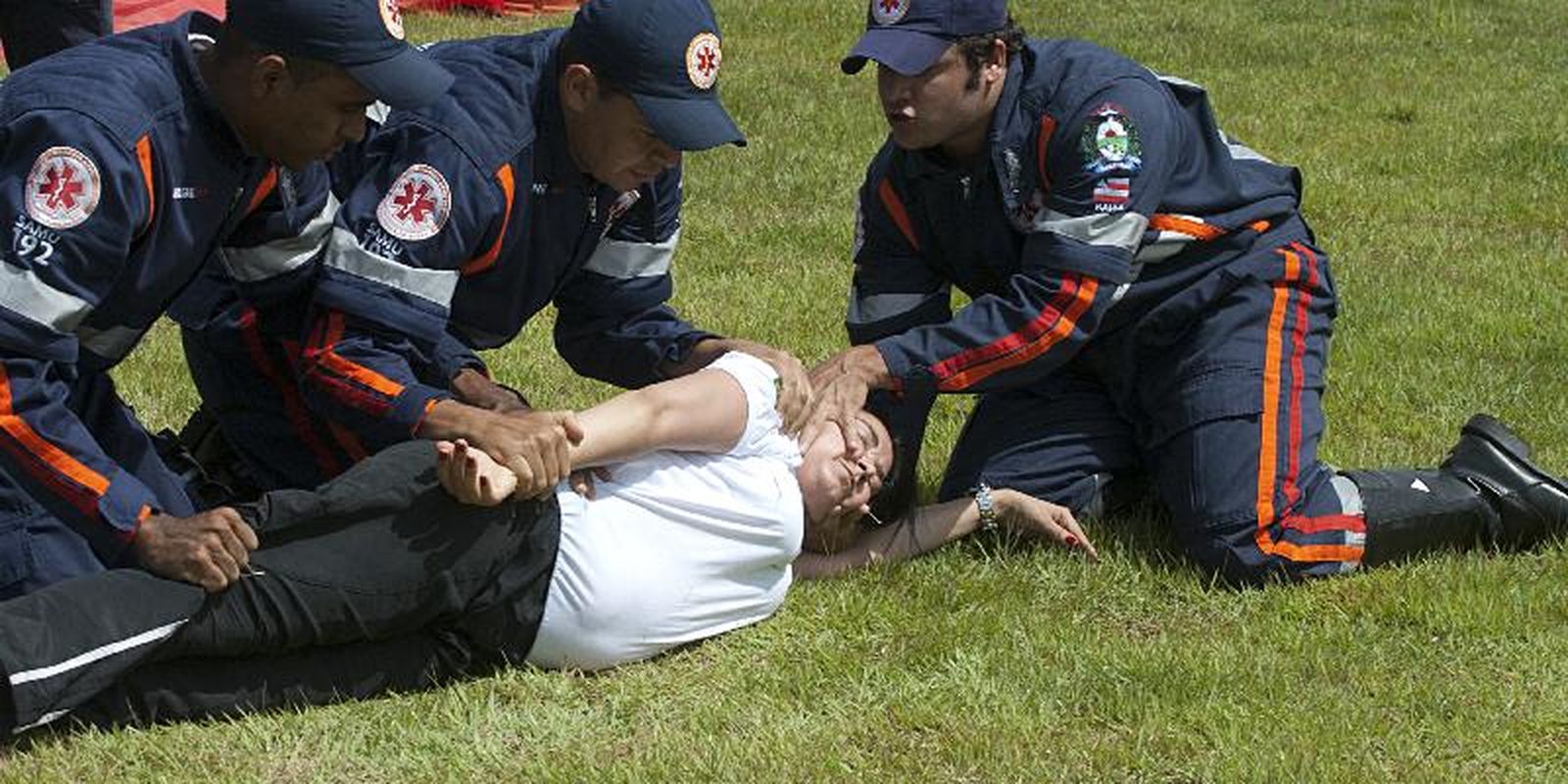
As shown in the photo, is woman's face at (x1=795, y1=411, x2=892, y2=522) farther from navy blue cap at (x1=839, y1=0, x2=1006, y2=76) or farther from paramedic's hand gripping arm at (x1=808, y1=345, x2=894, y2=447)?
navy blue cap at (x1=839, y1=0, x2=1006, y2=76)

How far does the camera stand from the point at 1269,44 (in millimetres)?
13828

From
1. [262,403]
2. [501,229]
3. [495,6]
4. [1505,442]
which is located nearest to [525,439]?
[501,229]

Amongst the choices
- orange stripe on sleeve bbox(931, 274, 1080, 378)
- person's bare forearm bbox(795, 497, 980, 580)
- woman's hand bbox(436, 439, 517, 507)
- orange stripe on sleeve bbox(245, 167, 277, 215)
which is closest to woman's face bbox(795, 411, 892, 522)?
person's bare forearm bbox(795, 497, 980, 580)

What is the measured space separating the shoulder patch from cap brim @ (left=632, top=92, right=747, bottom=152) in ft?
3.25

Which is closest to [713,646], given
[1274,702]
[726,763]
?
[726,763]

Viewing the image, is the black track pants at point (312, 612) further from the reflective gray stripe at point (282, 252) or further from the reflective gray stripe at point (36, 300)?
the reflective gray stripe at point (282, 252)

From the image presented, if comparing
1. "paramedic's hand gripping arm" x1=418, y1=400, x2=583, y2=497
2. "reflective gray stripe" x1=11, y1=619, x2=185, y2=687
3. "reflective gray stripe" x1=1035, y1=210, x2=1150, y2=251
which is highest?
"reflective gray stripe" x1=1035, y1=210, x2=1150, y2=251

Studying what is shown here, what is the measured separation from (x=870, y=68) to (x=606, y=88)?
26.0 feet

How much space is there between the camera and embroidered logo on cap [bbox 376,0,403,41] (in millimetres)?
4422

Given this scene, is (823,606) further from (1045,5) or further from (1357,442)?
(1045,5)

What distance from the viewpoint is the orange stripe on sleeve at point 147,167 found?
425 cm

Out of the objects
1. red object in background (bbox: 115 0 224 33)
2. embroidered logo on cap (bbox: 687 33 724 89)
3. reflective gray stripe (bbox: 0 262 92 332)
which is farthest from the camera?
red object in background (bbox: 115 0 224 33)

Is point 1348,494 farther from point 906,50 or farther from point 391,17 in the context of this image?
point 391,17

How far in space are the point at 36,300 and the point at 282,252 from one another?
81 centimetres
